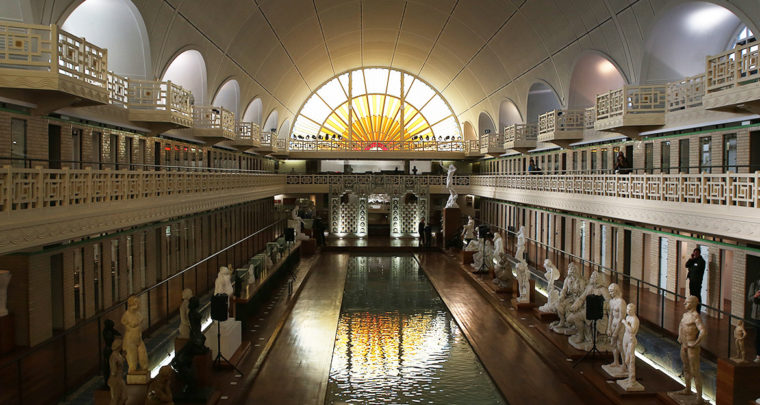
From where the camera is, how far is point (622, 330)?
1058 cm

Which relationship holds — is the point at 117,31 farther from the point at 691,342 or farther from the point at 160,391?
the point at 691,342

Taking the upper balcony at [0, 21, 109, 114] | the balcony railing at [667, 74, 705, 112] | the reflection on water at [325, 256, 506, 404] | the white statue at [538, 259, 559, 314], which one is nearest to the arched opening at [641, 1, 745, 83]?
the balcony railing at [667, 74, 705, 112]

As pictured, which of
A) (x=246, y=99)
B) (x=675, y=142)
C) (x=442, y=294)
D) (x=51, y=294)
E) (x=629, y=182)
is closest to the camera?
(x=51, y=294)

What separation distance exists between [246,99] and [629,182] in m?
22.7

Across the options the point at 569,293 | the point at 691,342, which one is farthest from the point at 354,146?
the point at 691,342

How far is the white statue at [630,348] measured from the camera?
32.3ft

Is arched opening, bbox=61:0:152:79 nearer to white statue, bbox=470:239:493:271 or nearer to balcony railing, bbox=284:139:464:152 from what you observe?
white statue, bbox=470:239:493:271

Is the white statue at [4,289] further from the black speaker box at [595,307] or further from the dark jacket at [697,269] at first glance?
the dark jacket at [697,269]

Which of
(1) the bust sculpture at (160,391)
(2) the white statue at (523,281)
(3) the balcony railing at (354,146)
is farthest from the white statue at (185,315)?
(3) the balcony railing at (354,146)

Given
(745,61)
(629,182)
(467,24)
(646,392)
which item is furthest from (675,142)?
(467,24)

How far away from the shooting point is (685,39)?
58.1ft

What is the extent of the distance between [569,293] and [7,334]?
1260 centimetres

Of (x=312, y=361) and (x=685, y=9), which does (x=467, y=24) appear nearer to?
(x=685, y=9)

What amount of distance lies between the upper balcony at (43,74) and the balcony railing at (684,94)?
15.2m
